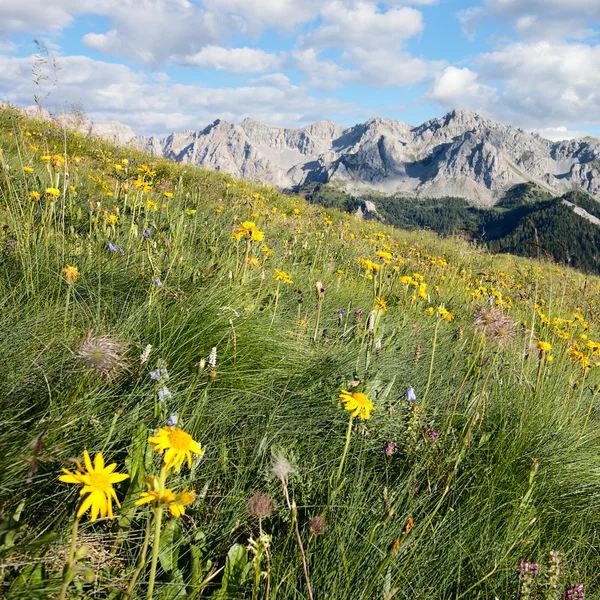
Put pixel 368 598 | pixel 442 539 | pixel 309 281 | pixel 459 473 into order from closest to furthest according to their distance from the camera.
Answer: pixel 368 598
pixel 442 539
pixel 459 473
pixel 309 281

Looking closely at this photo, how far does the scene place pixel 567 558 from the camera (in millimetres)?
1698

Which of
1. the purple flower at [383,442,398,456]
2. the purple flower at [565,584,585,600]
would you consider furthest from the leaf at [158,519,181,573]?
the purple flower at [565,584,585,600]

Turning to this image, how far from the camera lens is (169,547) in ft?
4.23

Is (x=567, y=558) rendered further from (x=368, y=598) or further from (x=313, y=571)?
(x=313, y=571)

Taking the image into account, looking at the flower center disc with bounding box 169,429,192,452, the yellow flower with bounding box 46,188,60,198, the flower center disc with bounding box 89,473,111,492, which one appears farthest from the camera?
the yellow flower with bounding box 46,188,60,198

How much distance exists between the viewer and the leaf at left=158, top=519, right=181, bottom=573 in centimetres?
127

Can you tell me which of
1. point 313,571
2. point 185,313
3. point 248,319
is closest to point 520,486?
point 313,571

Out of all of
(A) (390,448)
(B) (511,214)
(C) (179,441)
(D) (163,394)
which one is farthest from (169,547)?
(B) (511,214)

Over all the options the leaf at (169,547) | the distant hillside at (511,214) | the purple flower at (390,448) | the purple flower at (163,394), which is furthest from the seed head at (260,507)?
the distant hillside at (511,214)

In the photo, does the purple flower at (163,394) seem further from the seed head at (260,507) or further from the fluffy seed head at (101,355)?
the seed head at (260,507)

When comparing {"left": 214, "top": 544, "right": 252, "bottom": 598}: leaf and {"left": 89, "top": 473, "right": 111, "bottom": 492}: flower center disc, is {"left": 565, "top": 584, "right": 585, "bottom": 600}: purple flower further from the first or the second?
{"left": 89, "top": 473, "right": 111, "bottom": 492}: flower center disc

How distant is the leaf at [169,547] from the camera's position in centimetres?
127

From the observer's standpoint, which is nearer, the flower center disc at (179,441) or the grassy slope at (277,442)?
the flower center disc at (179,441)

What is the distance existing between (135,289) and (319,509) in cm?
166
